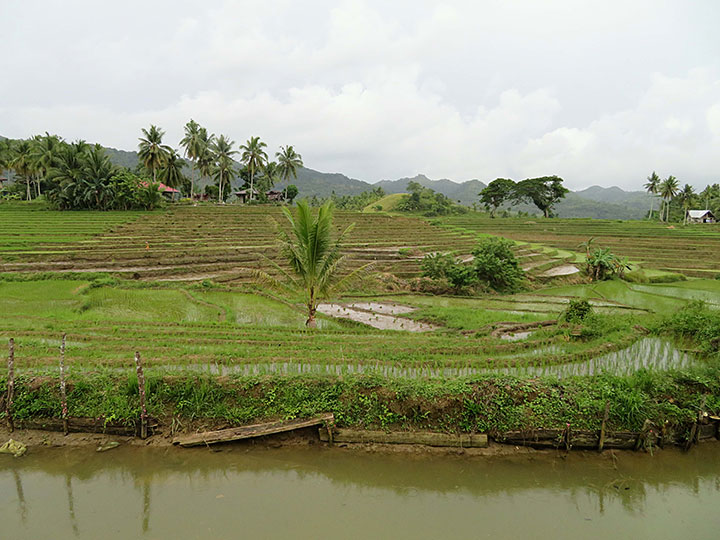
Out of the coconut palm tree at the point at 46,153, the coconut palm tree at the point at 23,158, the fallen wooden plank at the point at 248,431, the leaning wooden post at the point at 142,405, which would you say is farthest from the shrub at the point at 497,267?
the coconut palm tree at the point at 23,158

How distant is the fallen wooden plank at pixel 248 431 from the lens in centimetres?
577

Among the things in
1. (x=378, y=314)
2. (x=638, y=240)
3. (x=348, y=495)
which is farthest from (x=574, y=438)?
(x=638, y=240)

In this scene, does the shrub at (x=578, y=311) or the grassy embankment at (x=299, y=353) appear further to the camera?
the shrub at (x=578, y=311)

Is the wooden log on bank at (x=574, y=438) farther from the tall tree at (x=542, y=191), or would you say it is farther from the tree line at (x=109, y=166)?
the tall tree at (x=542, y=191)

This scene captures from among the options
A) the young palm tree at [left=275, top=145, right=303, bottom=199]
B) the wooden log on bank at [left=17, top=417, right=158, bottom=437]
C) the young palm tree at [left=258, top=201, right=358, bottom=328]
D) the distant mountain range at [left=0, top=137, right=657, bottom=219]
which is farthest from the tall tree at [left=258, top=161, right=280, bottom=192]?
the wooden log on bank at [left=17, top=417, right=158, bottom=437]

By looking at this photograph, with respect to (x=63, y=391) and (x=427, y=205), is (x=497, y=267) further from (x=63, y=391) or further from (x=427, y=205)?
(x=427, y=205)

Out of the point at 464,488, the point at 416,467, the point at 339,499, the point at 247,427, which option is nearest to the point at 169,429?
the point at 247,427

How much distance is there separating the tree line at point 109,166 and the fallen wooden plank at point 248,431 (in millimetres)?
32249

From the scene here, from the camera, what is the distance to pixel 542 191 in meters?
53.6

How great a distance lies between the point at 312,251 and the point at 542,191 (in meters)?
51.2

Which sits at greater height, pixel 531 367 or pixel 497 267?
pixel 497 267

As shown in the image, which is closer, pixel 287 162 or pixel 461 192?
pixel 287 162

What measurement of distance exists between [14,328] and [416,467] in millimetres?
9742

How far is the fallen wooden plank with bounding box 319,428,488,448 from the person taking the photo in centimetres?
600
